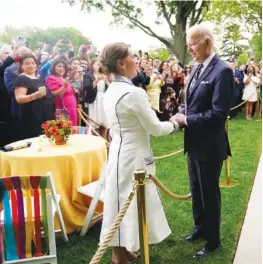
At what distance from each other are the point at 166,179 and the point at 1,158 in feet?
9.33

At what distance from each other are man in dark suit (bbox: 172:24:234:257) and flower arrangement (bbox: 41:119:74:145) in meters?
1.46

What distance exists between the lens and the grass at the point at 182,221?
378 centimetres

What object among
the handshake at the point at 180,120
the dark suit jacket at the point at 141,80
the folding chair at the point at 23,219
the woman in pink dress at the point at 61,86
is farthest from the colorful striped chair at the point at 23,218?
the dark suit jacket at the point at 141,80

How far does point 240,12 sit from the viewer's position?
23.4 meters

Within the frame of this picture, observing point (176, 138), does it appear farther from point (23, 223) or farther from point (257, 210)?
point (23, 223)

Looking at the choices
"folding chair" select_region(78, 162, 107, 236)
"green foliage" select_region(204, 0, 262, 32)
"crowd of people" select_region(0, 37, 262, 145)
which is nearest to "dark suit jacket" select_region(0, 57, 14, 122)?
"crowd of people" select_region(0, 37, 262, 145)

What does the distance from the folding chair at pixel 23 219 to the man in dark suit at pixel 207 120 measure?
131 cm

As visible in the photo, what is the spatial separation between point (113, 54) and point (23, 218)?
4.75 feet

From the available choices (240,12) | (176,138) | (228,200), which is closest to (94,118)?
(176,138)

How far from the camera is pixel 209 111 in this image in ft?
10.8

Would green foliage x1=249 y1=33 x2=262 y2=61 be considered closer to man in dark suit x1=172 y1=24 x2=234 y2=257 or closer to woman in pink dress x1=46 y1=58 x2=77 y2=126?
woman in pink dress x1=46 y1=58 x2=77 y2=126

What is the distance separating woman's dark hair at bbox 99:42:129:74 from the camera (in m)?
3.02

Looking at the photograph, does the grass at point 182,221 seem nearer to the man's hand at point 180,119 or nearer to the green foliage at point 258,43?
the man's hand at point 180,119

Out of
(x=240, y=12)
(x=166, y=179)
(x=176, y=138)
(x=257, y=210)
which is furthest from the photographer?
(x=240, y=12)
